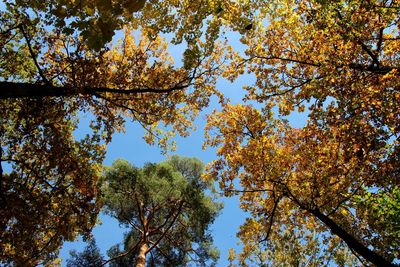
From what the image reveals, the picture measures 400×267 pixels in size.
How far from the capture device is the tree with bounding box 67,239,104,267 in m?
14.7

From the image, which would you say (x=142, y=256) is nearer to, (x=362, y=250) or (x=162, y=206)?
(x=162, y=206)

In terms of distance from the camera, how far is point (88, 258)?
14.9 m

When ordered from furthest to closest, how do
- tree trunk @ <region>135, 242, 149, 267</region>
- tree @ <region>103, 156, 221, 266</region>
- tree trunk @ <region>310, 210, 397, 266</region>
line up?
tree @ <region>103, 156, 221, 266</region>
tree trunk @ <region>135, 242, 149, 267</region>
tree trunk @ <region>310, 210, 397, 266</region>

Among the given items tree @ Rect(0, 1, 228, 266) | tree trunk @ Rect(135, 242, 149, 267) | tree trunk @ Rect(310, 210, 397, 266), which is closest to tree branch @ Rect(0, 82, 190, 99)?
tree @ Rect(0, 1, 228, 266)

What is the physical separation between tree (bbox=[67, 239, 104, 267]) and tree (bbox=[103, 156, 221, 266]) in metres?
1.55

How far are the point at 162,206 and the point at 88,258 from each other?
4.08 metres

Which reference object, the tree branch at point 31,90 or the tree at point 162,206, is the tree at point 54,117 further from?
the tree at point 162,206

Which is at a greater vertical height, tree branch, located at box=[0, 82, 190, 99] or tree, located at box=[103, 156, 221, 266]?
tree, located at box=[103, 156, 221, 266]

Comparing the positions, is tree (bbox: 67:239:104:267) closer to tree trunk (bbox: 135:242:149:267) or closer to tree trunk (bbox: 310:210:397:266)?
tree trunk (bbox: 135:242:149:267)

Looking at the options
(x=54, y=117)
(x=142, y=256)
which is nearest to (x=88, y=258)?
(x=142, y=256)

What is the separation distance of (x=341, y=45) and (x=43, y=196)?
338 inches

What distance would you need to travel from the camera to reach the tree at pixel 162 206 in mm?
16359

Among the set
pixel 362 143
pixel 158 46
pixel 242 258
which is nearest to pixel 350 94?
pixel 362 143

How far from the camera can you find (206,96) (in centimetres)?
1148
